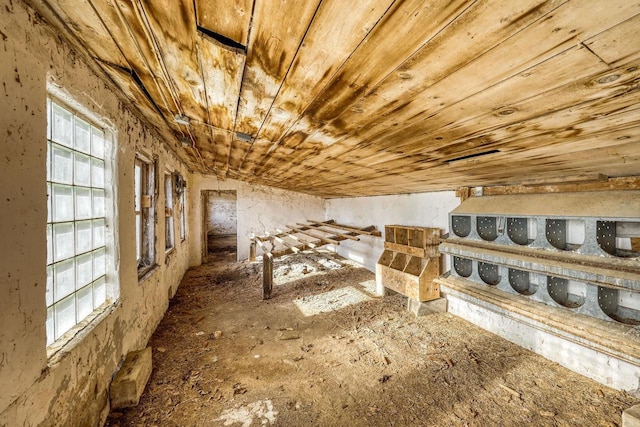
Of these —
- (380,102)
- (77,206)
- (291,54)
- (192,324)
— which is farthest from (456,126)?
(192,324)

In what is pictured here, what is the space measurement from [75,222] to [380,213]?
4.90m

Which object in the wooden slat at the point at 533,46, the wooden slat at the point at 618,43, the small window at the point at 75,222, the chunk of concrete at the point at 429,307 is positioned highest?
the wooden slat at the point at 533,46

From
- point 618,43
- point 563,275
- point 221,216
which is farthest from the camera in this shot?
point 221,216

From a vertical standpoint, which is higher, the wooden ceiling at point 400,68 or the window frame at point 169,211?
the wooden ceiling at point 400,68

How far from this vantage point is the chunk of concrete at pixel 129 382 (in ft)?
6.14

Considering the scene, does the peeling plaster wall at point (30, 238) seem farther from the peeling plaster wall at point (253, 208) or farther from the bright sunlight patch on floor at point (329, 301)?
the peeling plaster wall at point (253, 208)

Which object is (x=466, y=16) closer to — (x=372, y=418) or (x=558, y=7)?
(x=558, y=7)

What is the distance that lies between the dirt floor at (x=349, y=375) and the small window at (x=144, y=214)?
3.12 feet

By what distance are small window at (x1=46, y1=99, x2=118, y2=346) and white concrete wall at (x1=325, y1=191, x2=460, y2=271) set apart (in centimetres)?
404

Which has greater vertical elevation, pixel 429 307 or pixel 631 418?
pixel 631 418

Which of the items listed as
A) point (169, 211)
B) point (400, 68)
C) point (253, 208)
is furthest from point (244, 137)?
point (253, 208)

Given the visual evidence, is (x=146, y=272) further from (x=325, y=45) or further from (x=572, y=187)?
(x=572, y=187)

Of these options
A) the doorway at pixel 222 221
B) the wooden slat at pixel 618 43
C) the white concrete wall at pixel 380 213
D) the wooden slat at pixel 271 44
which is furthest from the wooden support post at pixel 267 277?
the doorway at pixel 222 221

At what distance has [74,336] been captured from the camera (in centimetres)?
145
